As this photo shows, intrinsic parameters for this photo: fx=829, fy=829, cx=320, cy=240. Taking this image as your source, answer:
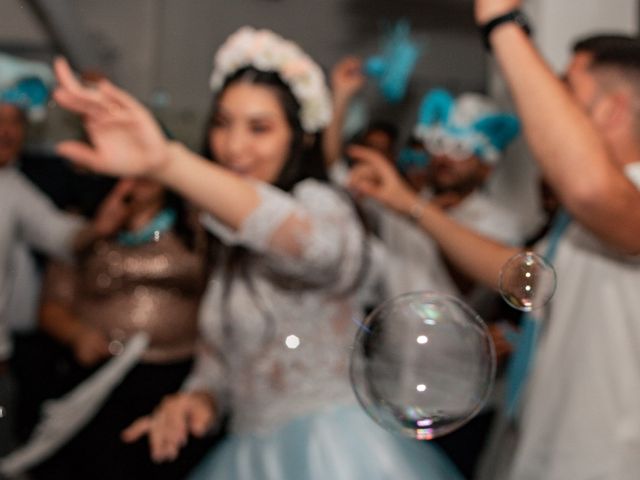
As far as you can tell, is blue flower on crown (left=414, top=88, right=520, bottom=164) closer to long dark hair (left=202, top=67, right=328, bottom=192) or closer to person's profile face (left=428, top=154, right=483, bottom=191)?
person's profile face (left=428, top=154, right=483, bottom=191)

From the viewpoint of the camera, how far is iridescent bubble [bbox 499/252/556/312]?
0.78 metres

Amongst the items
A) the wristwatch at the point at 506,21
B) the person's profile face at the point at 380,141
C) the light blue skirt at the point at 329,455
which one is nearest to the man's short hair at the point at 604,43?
the wristwatch at the point at 506,21

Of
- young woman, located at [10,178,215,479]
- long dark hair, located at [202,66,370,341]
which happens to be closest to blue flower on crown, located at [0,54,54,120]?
young woman, located at [10,178,215,479]

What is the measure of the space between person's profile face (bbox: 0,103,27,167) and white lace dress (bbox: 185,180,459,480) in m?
0.46

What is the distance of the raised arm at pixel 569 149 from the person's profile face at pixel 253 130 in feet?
1.01

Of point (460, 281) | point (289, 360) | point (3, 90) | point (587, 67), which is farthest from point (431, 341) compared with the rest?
point (3, 90)

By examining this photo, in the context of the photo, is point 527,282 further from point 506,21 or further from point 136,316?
point 136,316

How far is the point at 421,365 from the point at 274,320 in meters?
0.17

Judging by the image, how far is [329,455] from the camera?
84 centimetres

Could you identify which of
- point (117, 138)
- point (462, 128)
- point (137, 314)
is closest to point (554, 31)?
point (462, 128)

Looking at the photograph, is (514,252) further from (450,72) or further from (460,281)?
(450,72)

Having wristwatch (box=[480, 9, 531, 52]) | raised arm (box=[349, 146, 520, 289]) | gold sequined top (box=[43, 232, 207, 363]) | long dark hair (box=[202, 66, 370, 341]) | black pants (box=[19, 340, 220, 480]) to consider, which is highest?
wristwatch (box=[480, 9, 531, 52])

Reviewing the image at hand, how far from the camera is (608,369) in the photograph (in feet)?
2.82

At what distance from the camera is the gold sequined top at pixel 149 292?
1.22 m
